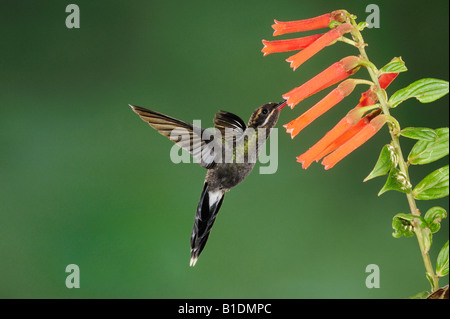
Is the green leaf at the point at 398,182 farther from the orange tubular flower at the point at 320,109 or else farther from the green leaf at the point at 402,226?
the orange tubular flower at the point at 320,109

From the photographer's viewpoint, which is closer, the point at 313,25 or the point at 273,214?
the point at 313,25

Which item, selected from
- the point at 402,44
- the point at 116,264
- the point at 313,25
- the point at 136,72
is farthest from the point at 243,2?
the point at 313,25

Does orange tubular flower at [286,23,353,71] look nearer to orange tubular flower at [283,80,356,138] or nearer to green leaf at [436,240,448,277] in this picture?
orange tubular flower at [283,80,356,138]

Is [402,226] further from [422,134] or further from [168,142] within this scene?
[168,142]

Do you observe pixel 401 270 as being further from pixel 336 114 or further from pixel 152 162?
pixel 152 162

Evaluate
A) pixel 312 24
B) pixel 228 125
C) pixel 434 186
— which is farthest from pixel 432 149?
pixel 228 125

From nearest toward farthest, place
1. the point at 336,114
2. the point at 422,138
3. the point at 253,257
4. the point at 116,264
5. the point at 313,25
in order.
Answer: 1. the point at 422,138
2. the point at 313,25
3. the point at 116,264
4. the point at 253,257
5. the point at 336,114

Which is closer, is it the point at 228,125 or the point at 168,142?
the point at 228,125
